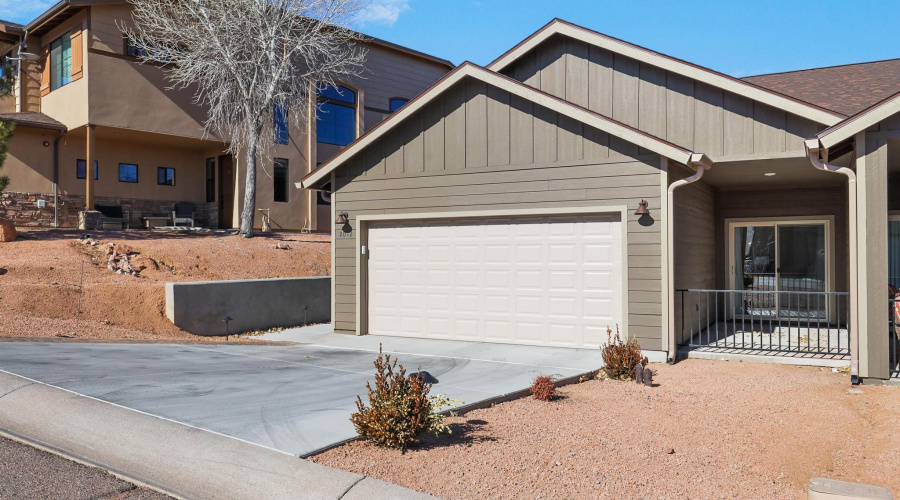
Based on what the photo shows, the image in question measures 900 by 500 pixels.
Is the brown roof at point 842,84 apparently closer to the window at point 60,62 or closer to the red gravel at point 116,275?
the red gravel at point 116,275

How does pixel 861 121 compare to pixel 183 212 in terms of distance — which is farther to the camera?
pixel 183 212

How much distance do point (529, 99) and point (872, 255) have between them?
5.18m

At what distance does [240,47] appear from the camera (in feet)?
62.4

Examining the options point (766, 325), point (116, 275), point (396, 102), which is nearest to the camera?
point (766, 325)

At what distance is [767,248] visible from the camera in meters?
13.6

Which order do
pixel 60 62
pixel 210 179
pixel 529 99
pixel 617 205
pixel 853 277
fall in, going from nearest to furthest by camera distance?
pixel 853 277 → pixel 617 205 → pixel 529 99 → pixel 60 62 → pixel 210 179

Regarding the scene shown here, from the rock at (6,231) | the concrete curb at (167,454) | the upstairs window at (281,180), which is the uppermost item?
the upstairs window at (281,180)

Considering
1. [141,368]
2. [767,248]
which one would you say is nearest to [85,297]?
[141,368]

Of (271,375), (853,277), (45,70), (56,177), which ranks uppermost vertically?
(45,70)

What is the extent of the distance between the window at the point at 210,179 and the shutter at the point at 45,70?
5.14 meters

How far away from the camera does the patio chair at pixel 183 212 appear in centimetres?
2148

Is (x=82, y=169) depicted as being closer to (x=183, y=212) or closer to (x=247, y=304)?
(x=183, y=212)

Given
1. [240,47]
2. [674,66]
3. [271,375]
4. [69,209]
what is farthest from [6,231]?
[674,66]

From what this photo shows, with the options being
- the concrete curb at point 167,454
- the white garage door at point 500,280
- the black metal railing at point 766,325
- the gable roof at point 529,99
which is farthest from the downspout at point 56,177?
the black metal railing at point 766,325
